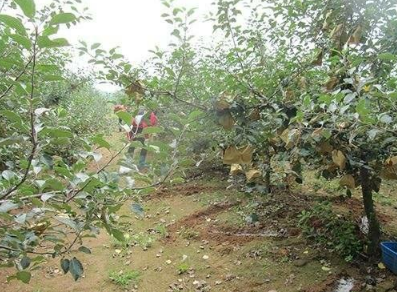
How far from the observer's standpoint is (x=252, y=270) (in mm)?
4219

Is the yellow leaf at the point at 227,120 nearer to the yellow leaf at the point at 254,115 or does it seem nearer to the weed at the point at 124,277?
the yellow leaf at the point at 254,115

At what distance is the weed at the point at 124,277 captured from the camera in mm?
4215

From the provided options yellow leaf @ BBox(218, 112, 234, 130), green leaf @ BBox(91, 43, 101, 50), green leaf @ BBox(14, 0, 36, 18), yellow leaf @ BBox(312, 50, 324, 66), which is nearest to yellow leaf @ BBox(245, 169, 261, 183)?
yellow leaf @ BBox(218, 112, 234, 130)

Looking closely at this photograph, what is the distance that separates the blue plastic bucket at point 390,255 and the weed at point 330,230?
1.06 ft

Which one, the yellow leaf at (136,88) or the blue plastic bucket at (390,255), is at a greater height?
the yellow leaf at (136,88)

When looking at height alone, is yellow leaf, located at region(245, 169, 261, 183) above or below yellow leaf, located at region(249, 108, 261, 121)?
below

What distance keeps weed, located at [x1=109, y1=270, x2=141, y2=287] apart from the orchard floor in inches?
1.5

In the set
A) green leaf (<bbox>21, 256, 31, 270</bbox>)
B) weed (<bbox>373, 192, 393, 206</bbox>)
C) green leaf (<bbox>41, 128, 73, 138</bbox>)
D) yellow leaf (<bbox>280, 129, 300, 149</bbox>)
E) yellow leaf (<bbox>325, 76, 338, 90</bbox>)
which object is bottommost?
weed (<bbox>373, 192, 393, 206</bbox>)

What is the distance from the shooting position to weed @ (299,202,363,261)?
4172 millimetres

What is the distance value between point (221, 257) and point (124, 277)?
1.18m

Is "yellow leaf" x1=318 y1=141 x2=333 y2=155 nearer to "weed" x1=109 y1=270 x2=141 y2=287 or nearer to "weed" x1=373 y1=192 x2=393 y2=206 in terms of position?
"weed" x1=109 y1=270 x2=141 y2=287

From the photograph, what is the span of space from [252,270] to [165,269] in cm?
106

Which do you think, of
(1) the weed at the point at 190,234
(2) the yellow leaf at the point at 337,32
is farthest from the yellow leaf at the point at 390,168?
(1) the weed at the point at 190,234

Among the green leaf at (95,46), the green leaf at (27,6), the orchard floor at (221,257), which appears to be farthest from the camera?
the orchard floor at (221,257)
